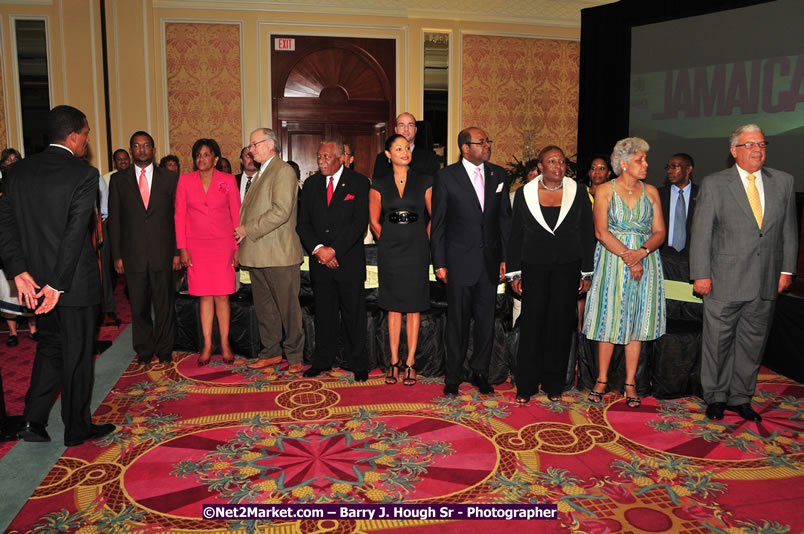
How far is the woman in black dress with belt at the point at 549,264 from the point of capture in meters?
3.68

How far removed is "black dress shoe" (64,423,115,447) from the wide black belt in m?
2.03

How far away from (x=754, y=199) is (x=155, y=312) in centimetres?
400

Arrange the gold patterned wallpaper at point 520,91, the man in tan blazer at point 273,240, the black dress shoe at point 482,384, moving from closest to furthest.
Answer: the black dress shoe at point 482,384 → the man in tan blazer at point 273,240 → the gold patterned wallpaper at point 520,91

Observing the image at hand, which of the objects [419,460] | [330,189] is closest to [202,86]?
[330,189]

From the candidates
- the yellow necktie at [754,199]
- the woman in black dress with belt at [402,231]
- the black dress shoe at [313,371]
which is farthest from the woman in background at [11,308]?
the yellow necktie at [754,199]

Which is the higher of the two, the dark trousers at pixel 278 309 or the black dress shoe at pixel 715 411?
the dark trousers at pixel 278 309

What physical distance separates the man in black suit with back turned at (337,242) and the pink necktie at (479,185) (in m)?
0.81

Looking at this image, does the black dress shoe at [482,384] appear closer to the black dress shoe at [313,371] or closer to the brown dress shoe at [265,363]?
the black dress shoe at [313,371]

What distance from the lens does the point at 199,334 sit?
4.83 m

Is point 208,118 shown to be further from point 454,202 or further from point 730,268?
point 730,268

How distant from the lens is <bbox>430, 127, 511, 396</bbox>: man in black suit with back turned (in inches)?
149

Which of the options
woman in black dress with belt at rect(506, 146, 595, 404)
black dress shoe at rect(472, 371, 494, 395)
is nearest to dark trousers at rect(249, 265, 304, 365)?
black dress shoe at rect(472, 371, 494, 395)

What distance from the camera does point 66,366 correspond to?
10.3ft

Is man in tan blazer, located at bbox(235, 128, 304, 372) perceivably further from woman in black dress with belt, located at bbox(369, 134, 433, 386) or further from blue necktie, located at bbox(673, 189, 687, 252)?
blue necktie, located at bbox(673, 189, 687, 252)
